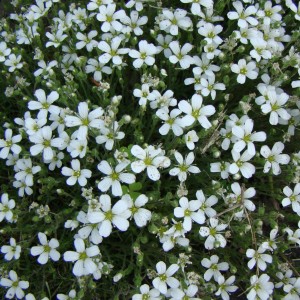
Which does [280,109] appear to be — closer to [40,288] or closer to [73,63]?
[73,63]

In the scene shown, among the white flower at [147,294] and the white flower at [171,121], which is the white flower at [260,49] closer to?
the white flower at [171,121]

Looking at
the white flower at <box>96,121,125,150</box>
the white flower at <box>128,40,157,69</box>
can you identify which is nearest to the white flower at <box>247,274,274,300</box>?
the white flower at <box>96,121,125,150</box>

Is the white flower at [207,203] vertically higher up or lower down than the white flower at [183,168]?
lower down

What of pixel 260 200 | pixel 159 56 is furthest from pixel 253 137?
pixel 159 56

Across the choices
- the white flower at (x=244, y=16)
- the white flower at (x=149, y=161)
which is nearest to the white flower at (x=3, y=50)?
the white flower at (x=149, y=161)

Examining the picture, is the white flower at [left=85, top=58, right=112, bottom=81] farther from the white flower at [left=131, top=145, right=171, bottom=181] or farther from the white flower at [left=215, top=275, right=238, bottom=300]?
the white flower at [left=215, top=275, right=238, bottom=300]

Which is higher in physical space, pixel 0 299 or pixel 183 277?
pixel 183 277

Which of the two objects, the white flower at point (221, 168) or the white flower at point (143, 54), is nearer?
the white flower at point (221, 168)
